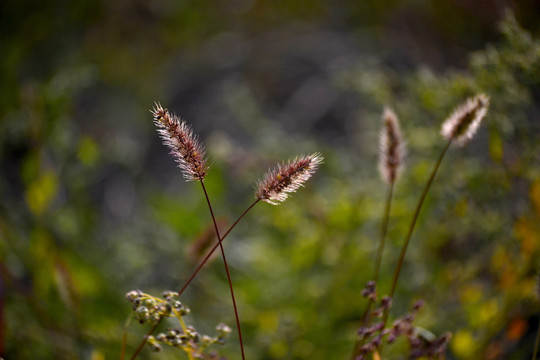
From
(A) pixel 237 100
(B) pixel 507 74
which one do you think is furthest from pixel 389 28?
(B) pixel 507 74

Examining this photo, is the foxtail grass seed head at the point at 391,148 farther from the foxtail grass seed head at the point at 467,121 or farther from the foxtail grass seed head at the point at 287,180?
the foxtail grass seed head at the point at 287,180

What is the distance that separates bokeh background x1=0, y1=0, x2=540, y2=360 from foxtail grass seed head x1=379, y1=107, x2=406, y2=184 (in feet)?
0.86

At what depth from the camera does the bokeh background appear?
0.86 meters

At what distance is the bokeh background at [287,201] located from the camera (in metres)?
0.86

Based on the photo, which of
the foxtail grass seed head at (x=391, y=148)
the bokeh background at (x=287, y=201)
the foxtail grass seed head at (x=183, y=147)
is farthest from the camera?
the bokeh background at (x=287, y=201)

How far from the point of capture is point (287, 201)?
1290mm

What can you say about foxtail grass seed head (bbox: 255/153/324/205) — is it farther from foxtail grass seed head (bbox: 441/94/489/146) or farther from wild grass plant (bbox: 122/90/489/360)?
foxtail grass seed head (bbox: 441/94/489/146)

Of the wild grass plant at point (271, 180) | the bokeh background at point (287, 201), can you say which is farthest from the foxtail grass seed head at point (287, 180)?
the bokeh background at point (287, 201)

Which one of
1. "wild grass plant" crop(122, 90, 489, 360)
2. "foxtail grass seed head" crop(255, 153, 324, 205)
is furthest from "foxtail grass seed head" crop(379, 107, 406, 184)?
"foxtail grass seed head" crop(255, 153, 324, 205)

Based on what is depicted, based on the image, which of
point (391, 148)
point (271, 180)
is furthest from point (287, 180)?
point (391, 148)

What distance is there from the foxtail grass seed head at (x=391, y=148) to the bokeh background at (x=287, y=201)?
261 millimetres

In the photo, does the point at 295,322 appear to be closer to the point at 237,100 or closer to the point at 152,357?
the point at 152,357

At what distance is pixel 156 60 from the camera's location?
219cm

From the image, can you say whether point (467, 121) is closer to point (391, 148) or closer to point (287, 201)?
point (391, 148)
